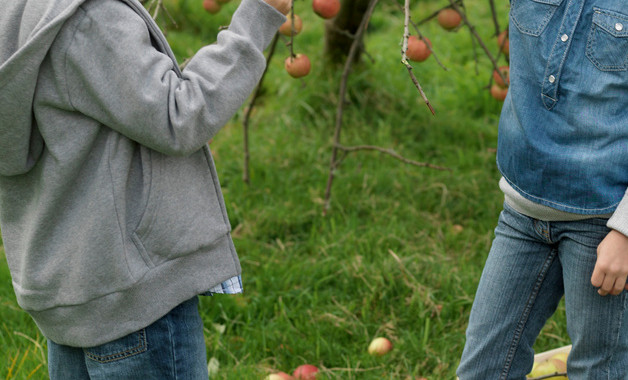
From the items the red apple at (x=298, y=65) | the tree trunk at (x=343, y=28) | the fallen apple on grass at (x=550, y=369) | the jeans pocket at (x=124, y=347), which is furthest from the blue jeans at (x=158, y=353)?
the tree trunk at (x=343, y=28)

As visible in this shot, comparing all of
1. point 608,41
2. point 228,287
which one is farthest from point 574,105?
point 228,287

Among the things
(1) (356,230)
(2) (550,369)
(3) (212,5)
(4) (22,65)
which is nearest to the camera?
(4) (22,65)

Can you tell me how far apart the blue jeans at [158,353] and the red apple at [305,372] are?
0.65 meters

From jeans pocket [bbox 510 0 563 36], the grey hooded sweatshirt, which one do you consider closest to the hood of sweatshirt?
the grey hooded sweatshirt

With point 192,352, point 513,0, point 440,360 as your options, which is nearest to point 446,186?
point 440,360

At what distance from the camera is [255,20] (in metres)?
1.25

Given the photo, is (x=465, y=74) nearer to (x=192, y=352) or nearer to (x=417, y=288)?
(x=417, y=288)

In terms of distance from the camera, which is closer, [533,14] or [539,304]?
[533,14]

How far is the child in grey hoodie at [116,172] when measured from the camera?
1.12 metres

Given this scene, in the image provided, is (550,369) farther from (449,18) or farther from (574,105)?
(449,18)

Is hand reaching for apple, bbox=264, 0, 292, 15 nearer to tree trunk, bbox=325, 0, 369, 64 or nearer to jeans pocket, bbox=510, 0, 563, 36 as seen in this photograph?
jeans pocket, bbox=510, 0, 563, 36

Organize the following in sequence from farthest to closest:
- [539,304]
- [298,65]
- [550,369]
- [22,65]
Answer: [298,65], [550,369], [539,304], [22,65]

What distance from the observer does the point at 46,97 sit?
3.74 ft

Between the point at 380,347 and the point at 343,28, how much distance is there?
5.38 ft
